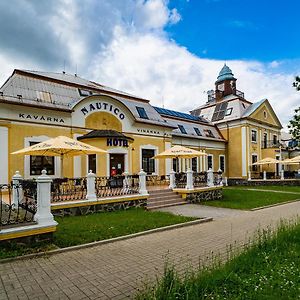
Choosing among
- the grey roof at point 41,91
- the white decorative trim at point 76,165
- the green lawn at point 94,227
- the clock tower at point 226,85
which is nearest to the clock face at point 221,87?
the clock tower at point 226,85

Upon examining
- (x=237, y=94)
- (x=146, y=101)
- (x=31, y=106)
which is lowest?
(x=31, y=106)

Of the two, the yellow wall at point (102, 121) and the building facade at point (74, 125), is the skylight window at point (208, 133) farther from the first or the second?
the yellow wall at point (102, 121)

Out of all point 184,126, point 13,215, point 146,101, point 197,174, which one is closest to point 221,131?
point 184,126

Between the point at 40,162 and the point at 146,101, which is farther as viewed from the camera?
the point at 146,101

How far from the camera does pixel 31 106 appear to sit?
14203 millimetres

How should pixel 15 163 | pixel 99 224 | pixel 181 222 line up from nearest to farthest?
pixel 99 224, pixel 181 222, pixel 15 163

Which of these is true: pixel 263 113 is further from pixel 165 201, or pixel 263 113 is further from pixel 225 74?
pixel 165 201

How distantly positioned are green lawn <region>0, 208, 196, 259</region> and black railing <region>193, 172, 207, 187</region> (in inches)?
231

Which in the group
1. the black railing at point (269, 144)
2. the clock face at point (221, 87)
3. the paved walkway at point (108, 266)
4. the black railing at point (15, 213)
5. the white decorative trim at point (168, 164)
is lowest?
the paved walkway at point (108, 266)

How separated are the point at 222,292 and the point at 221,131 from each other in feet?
97.0

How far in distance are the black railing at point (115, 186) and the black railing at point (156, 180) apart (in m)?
5.91

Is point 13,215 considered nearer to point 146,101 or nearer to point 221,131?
point 146,101

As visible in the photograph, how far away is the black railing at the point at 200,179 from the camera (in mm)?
15480

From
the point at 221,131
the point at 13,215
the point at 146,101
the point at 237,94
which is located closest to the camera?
the point at 13,215
